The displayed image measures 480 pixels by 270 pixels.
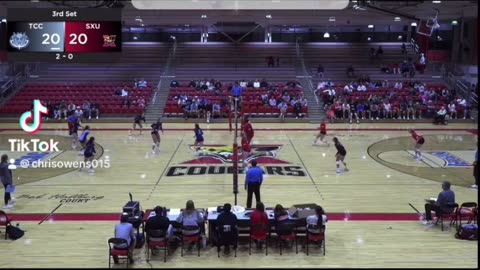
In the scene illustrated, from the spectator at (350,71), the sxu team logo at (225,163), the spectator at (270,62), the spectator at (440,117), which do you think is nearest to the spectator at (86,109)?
the sxu team logo at (225,163)

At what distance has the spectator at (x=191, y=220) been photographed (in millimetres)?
11180

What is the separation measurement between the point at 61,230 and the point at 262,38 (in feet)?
119

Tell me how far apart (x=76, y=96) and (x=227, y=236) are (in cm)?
2725

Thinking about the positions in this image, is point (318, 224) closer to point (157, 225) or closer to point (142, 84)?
point (157, 225)

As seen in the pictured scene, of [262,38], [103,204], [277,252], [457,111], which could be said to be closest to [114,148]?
[103,204]

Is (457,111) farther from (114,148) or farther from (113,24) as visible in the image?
(113,24)

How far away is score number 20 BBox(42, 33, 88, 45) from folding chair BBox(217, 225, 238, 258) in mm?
5255

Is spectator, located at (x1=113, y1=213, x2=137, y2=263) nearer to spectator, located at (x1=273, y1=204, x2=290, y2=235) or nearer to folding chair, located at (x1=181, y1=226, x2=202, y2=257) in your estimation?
folding chair, located at (x1=181, y1=226, x2=202, y2=257)

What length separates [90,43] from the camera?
7.11 m

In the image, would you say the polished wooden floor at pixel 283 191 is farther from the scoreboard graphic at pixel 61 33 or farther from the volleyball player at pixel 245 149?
the scoreboard graphic at pixel 61 33

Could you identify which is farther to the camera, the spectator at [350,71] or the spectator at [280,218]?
the spectator at [350,71]

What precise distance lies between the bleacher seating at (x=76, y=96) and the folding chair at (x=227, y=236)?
970 inches
